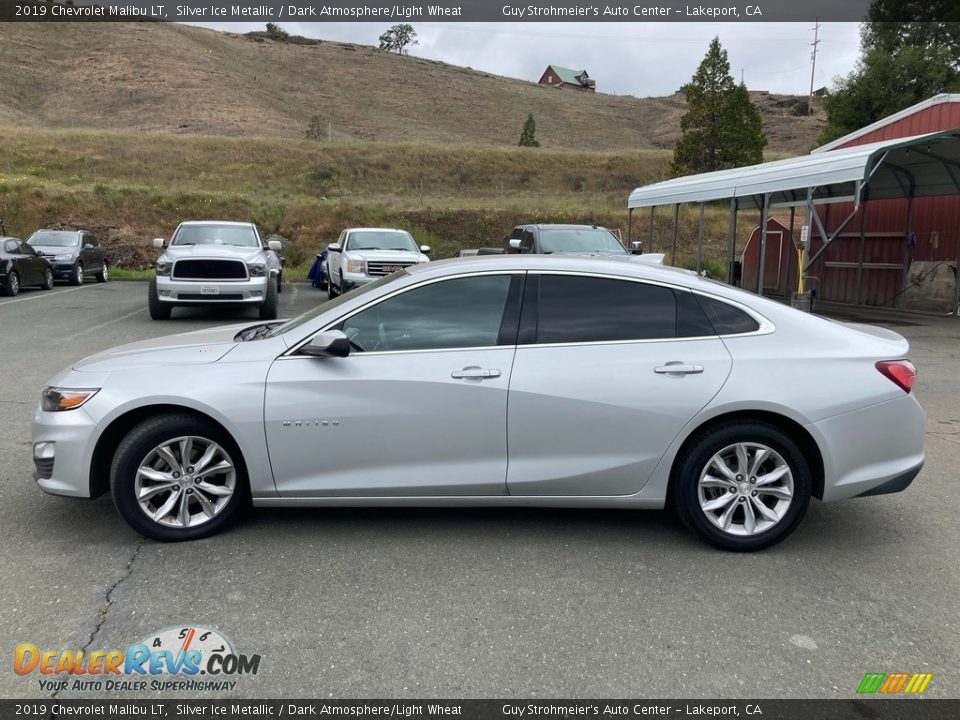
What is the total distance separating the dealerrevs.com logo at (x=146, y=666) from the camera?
290cm

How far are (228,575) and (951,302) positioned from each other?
63.6 ft

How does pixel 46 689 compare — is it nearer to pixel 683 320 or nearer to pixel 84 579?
pixel 84 579

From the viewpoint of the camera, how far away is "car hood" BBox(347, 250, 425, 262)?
16.4 m

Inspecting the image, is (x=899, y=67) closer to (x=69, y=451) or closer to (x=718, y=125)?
(x=718, y=125)

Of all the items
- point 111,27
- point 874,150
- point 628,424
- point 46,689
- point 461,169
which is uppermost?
point 111,27

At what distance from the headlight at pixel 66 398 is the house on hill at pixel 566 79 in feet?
441

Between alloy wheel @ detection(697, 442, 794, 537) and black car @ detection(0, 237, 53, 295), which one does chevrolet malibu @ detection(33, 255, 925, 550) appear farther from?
black car @ detection(0, 237, 53, 295)

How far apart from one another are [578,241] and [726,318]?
10.4m

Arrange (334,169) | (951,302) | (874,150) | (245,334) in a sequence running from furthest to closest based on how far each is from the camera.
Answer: (334,169) < (951,302) < (874,150) < (245,334)

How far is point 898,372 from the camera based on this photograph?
13.5ft

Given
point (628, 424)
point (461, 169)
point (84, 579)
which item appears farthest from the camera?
point (461, 169)

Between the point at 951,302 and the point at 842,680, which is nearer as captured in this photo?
the point at 842,680

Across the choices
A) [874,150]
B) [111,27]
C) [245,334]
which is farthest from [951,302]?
[111,27]

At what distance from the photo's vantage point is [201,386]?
403cm
